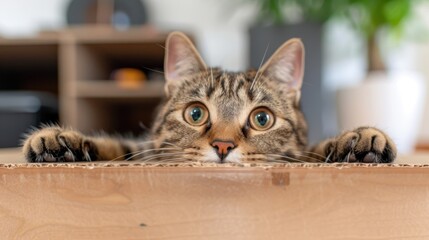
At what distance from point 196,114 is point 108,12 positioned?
6.52 feet

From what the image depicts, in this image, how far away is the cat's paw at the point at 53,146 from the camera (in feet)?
2.35

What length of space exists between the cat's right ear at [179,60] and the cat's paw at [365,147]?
370 mm

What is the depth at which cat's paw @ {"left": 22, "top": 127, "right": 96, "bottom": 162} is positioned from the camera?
2.35ft

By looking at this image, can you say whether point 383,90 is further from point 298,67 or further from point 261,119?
point 261,119

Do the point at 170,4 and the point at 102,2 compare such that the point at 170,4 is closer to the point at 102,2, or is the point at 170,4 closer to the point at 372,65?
the point at 102,2

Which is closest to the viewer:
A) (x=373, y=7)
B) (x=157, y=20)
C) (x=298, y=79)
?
(x=298, y=79)

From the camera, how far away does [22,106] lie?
7.32ft

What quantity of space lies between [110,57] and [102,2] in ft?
1.09

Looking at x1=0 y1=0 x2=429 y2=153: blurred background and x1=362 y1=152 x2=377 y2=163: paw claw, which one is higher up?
x1=0 y1=0 x2=429 y2=153: blurred background

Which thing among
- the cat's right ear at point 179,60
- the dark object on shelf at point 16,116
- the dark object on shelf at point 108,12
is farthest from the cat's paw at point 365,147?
the dark object on shelf at point 108,12

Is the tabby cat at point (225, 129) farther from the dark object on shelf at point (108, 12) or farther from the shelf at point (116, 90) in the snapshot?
the dark object on shelf at point (108, 12)

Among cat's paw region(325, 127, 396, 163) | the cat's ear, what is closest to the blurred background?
the cat's ear

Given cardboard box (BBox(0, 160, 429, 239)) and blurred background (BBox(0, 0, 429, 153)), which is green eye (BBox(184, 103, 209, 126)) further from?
blurred background (BBox(0, 0, 429, 153))

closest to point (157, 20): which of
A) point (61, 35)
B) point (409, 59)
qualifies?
point (61, 35)
